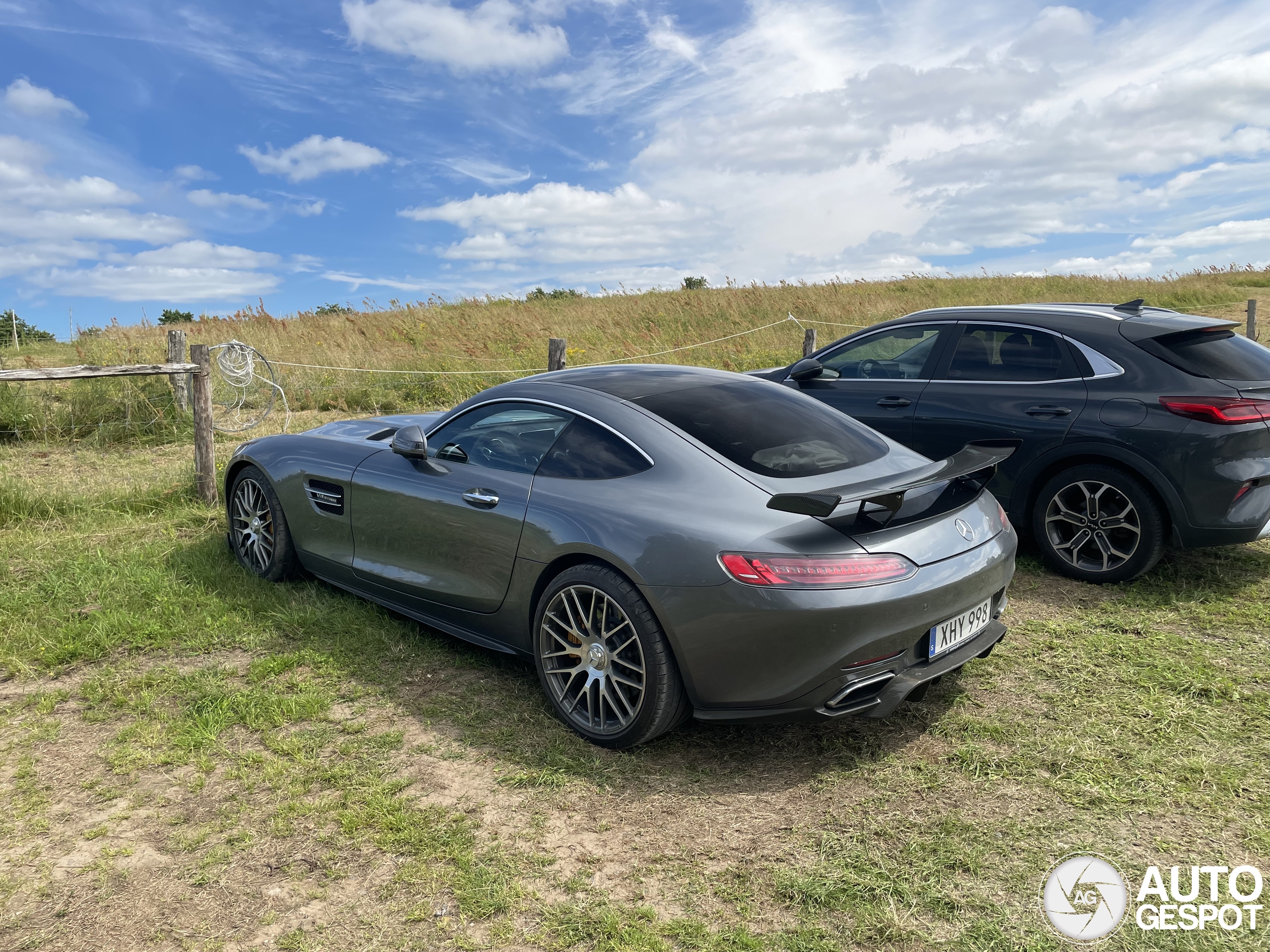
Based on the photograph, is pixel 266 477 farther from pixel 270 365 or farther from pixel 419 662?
pixel 270 365

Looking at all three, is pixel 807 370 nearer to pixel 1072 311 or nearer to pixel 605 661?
pixel 1072 311

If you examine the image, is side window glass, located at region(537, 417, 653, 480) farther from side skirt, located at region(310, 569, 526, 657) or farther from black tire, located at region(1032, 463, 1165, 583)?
black tire, located at region(1032, 463, 1165, 583)

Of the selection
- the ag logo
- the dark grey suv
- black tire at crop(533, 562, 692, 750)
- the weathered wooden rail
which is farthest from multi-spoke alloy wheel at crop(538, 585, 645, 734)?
the weathered wooden rail

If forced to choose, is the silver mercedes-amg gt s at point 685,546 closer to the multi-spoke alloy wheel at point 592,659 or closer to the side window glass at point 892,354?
the multi-spoke alloy wheel at point 592,659

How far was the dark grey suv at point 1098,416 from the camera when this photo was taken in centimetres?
495

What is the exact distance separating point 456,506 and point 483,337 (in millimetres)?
14651

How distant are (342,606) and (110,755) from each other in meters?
1.54

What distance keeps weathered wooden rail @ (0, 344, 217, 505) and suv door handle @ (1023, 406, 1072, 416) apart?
6371 mm

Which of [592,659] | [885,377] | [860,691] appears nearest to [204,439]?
[592,659]

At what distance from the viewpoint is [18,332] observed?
18.8 metres

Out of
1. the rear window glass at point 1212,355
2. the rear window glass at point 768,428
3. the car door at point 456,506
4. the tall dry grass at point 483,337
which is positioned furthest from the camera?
the tall dry grass at point 483,337

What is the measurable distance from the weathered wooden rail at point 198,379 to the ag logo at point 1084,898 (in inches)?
274

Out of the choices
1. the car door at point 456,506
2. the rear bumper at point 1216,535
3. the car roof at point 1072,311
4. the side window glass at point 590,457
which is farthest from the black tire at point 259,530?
the rear bumper at point 1216,535

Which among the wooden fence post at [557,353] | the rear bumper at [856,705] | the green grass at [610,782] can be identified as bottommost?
the green grass at [610,782]
